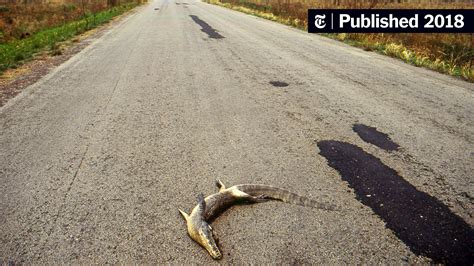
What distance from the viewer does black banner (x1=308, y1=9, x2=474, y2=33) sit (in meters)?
15.4

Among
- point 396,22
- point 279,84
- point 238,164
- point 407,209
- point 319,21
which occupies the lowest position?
point 407,209

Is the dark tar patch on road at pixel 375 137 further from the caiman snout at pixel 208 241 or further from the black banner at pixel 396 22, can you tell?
the black banner at pixel 396 22

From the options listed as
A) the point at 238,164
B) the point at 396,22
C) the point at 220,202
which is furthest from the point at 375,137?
the point at 396,22

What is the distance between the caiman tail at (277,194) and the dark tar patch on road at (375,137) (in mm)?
1697

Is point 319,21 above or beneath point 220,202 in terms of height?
above

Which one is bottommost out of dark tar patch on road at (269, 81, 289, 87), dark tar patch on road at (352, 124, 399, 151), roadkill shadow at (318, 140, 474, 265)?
roadkill shadow at (318, 140, 474, 265)

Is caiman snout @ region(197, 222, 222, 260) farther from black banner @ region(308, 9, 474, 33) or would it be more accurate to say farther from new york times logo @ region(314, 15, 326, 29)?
new york times logo @ region(314, 15, 326, 29)

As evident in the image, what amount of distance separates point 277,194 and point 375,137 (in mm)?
2113

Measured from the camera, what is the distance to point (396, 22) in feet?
55.1

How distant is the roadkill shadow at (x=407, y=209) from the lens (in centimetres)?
273

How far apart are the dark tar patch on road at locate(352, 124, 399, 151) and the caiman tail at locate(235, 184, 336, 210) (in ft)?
5.57

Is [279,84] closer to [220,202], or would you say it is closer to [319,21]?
[220,202]

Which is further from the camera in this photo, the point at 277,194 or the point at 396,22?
the point at 396,22

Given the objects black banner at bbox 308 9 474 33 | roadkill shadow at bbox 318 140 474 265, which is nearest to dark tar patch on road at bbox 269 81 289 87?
roadkill shadow at bbox 318 140 474 265
